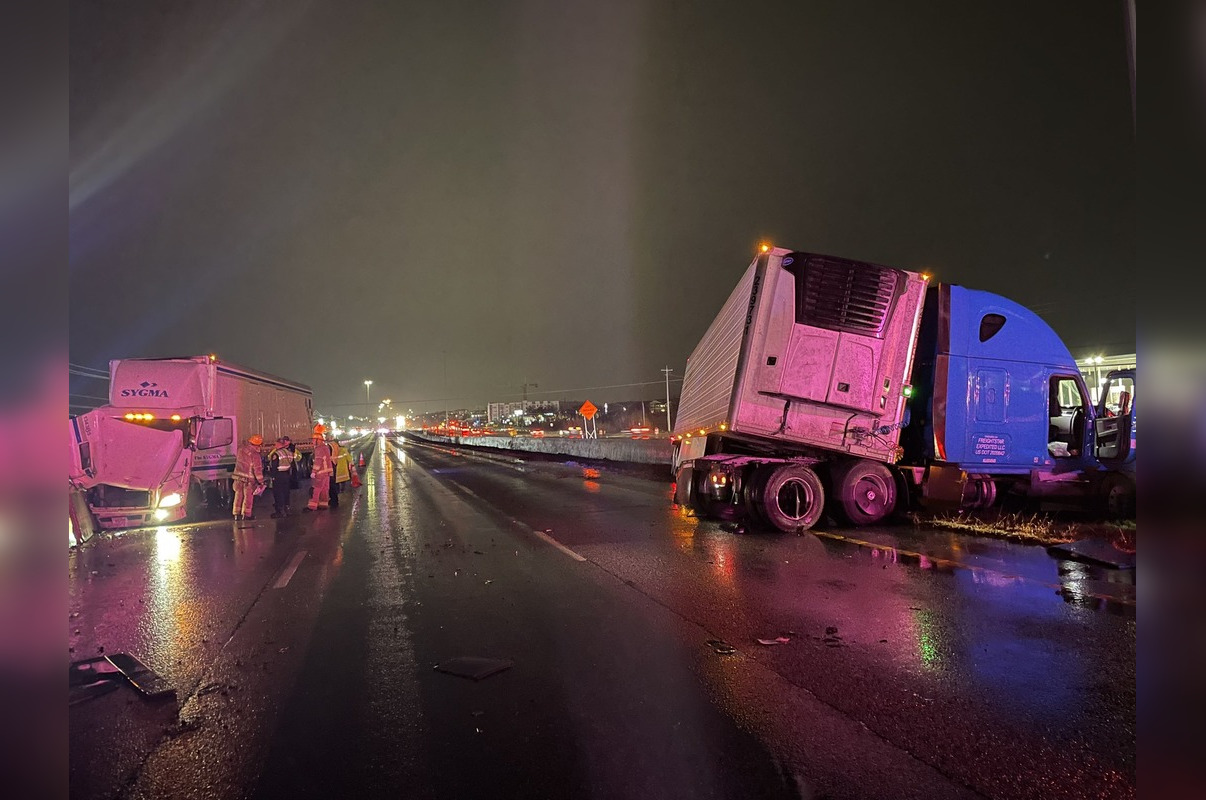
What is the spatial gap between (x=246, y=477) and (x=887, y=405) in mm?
12484

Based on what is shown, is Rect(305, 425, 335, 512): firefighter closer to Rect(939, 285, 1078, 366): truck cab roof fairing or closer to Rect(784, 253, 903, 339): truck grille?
Rect(784, 253, 903, 339): truck grille

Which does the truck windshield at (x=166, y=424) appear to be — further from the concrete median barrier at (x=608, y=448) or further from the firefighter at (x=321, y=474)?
the concrete median barrier at (x=608, y=448)

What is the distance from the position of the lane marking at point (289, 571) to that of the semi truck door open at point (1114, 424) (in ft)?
38.7

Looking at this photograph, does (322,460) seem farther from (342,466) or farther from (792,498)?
(792,498)

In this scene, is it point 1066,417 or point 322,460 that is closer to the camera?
point 1066,417

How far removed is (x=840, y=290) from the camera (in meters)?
10.5

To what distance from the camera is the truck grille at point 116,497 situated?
13.1 meters

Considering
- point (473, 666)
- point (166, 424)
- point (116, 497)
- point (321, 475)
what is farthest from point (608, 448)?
Result: point (473, 666)

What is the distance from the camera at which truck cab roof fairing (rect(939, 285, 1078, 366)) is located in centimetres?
1091

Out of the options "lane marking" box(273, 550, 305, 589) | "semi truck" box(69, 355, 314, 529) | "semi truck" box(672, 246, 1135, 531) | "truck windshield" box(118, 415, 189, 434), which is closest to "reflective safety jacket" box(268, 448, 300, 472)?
"semi truck" box(69, 355, 314, 529)

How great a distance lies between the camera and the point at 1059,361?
11.6m

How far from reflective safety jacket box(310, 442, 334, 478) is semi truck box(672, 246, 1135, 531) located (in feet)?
29.2
